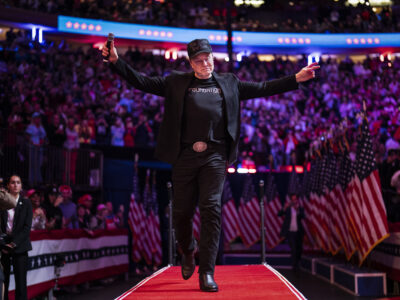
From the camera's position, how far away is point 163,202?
23.5 meters

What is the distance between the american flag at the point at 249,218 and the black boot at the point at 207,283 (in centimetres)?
1491

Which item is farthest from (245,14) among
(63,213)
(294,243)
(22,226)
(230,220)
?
(22,226)

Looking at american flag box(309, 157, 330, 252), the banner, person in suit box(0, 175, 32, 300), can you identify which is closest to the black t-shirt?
person in suit box(0, 175, 32, 300)

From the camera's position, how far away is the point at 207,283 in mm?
4906

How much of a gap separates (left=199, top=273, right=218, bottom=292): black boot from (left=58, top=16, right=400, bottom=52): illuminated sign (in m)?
25.3

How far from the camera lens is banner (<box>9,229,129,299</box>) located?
32.1ft

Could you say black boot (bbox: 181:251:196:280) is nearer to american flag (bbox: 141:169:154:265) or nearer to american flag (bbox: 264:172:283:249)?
american flag (bbox: 141:169:154:265)

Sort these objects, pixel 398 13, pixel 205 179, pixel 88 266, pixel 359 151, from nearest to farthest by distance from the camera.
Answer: pixel 205 179 → pixel 359 151 → pixel 88 266 → pixel 398 13

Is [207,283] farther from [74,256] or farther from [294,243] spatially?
[294,243]

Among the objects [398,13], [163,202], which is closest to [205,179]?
[163,202]

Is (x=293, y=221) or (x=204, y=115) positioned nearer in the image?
(x=204, y=115)

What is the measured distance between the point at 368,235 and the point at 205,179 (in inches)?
264

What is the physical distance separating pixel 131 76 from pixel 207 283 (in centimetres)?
174

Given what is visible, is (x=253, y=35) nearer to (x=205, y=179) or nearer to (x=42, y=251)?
(x=42, y=251)
